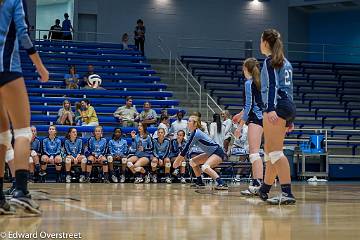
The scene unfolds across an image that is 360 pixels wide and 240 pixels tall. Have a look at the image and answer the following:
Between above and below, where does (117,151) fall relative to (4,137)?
below

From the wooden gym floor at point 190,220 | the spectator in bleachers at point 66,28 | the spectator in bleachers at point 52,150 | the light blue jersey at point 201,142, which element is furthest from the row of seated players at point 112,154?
the spectator in bleachers at point 66,28

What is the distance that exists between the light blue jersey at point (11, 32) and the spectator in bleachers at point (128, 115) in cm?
1085

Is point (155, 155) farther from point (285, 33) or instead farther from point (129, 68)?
point (285, 33)

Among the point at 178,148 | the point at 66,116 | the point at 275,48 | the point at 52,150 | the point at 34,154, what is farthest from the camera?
the point at 66,116

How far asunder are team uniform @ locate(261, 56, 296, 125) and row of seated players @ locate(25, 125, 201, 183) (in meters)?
6.73

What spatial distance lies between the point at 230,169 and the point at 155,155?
7.33ft

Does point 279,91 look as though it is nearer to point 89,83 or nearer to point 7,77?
point 7,77

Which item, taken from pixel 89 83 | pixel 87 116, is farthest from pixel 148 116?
pixel 89 83

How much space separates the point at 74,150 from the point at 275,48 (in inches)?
314

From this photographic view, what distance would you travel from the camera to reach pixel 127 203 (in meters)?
6.79

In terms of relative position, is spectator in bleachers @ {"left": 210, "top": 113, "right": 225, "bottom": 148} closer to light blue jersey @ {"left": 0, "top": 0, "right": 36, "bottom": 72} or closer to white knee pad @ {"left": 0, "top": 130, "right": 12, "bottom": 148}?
white knee pad @ {"left": 0, "top": 130, "right": 12, "bottom": 148}

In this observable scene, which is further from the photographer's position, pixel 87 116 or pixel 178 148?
pixel 87 116

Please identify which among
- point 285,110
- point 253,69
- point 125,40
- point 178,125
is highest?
point 125,40

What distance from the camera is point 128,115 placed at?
16234mm
